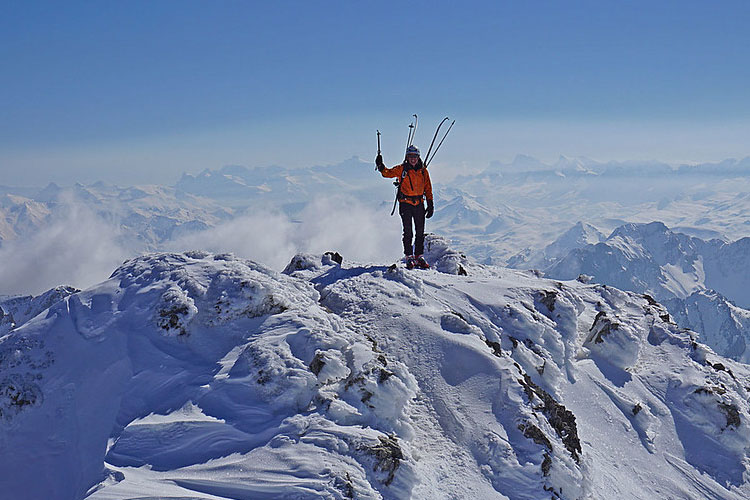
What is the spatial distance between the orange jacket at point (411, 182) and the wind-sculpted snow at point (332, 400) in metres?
4.51

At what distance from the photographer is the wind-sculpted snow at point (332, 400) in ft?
30.1

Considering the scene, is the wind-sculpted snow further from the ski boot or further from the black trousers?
the black trousers

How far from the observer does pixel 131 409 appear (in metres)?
10.4

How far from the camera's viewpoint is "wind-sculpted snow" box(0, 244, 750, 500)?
916 centimetres

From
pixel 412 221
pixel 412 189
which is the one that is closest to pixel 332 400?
pixel 412 189

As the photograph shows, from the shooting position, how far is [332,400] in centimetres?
1030

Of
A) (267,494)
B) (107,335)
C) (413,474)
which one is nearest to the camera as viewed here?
(267,494)

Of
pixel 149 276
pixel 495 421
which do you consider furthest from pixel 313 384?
pixel 149 276

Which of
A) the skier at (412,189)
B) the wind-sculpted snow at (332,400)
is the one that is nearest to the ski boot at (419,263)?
the skier at (412,189)

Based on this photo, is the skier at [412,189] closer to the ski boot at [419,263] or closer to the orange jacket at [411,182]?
the orange jacket at [411,182]

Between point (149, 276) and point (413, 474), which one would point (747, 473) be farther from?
point (149, 276)

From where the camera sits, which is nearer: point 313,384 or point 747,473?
point 313,384

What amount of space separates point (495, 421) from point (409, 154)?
40.7 ft

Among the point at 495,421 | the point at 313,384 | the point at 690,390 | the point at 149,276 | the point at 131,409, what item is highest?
the point at 149,276
